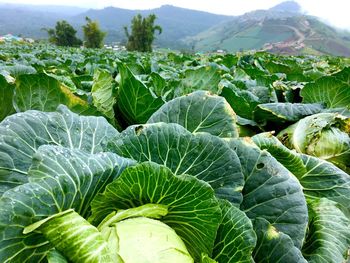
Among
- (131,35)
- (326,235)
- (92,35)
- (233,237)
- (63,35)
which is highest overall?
(233,237)

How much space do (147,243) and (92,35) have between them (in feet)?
189

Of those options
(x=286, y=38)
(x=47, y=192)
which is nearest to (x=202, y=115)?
(x=47, y=192)

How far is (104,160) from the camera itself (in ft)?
3.71

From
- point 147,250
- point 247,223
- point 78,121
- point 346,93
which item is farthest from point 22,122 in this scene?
point 346,93

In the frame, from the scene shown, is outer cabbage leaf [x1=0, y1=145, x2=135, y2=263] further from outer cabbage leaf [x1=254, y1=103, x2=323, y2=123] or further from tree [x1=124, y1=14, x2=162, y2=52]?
tree [x1=124, y1=14, x2=162, y2=52]

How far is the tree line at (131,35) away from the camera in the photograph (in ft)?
176

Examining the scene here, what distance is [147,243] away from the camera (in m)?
1.05

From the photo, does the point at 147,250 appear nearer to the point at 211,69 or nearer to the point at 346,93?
the point at 211,69

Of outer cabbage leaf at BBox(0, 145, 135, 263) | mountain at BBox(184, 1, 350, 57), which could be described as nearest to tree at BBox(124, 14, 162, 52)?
outer cabbage leaf at BBox(0, 145, 135, 263)

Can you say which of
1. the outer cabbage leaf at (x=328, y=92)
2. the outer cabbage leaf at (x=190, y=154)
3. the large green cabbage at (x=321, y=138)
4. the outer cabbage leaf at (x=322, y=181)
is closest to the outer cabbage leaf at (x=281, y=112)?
the large green cabbage at (x=321, y=138)

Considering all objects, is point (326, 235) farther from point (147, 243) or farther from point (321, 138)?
point (321, 138)

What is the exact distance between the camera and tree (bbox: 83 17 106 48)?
55169mm

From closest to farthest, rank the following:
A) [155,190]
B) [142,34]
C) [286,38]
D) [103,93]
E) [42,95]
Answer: [155,190] → [42,95] → [103,93] → [142,34] → [286,38]

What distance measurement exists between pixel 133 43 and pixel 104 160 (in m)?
54.8
